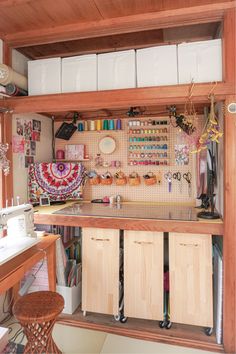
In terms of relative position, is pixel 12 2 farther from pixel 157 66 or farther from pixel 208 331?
pixel 208 331

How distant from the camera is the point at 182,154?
8.30 ft

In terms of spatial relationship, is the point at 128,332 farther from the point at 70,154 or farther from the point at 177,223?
the point at 70,154

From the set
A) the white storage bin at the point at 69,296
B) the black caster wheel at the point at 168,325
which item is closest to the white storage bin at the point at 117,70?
the white storage bin at the point at 69,296

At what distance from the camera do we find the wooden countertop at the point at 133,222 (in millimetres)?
1810

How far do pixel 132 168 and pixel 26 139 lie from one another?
45.0 inches

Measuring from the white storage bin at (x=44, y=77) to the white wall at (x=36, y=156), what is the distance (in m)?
0.36

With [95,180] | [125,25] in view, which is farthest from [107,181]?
[125,25]

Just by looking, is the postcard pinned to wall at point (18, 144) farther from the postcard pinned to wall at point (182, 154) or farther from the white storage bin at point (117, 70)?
the postcard pinned to wall at point (182, 154)

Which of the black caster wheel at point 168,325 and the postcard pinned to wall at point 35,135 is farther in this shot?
the postcard pinned to wall at point 35,135

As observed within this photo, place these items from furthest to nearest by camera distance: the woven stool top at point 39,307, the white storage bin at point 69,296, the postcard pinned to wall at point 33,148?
the postcard pinned to wall at point 33,148
the white storage bin at point 69,296
the woven stool top at point 39,307

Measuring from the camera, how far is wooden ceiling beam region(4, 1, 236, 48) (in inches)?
67.4

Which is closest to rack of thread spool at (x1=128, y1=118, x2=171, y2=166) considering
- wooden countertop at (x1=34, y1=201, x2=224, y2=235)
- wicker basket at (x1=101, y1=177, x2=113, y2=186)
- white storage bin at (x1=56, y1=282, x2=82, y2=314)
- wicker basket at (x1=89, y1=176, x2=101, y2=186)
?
wicker basket at (x1=101, y1=177, x2=113, y2=186)

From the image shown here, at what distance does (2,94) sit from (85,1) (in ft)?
3.08

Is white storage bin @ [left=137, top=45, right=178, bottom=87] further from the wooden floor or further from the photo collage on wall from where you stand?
the wooden floor
